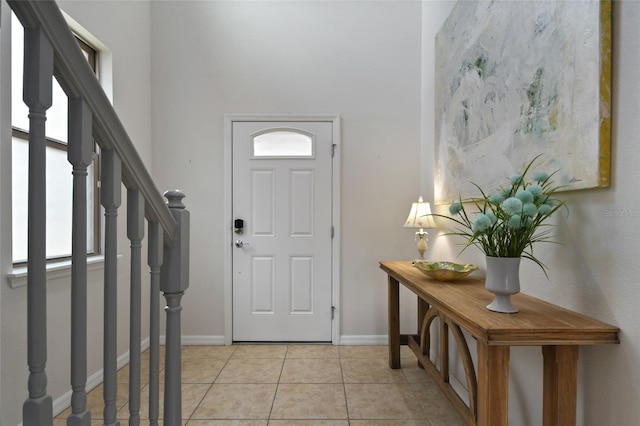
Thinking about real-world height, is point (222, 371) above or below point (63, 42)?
below

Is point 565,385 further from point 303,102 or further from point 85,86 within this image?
point 303,102

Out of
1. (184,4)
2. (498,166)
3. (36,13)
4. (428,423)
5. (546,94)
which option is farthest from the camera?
(184,4)

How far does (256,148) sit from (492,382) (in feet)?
8.60

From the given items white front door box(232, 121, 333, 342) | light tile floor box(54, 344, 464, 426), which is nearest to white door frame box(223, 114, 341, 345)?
white front door box(232, 121, 333, 342)

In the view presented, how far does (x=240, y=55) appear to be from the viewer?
3.13 metres

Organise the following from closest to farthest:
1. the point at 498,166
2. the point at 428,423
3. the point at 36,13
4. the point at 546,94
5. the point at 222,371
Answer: the point at 36,13, the point at 546,94, the point at 498,166, the point at 428,423, the point at 222,371

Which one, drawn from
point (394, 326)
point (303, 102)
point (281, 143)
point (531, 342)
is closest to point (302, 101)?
point (303, 102)

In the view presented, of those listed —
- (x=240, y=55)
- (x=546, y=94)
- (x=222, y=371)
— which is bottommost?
(x=222, y=371)

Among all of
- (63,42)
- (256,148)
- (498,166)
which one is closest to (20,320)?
(63,42)

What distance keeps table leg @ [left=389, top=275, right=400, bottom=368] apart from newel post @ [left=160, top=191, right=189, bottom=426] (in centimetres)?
184

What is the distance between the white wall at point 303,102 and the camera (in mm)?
3127

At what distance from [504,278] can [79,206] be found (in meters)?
1.29

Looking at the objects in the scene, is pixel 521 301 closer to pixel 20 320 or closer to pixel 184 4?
pixel 20 320

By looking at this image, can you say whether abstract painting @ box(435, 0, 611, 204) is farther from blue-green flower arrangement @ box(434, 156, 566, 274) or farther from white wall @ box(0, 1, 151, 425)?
white wall @ box(0, 1, 151, 425)
